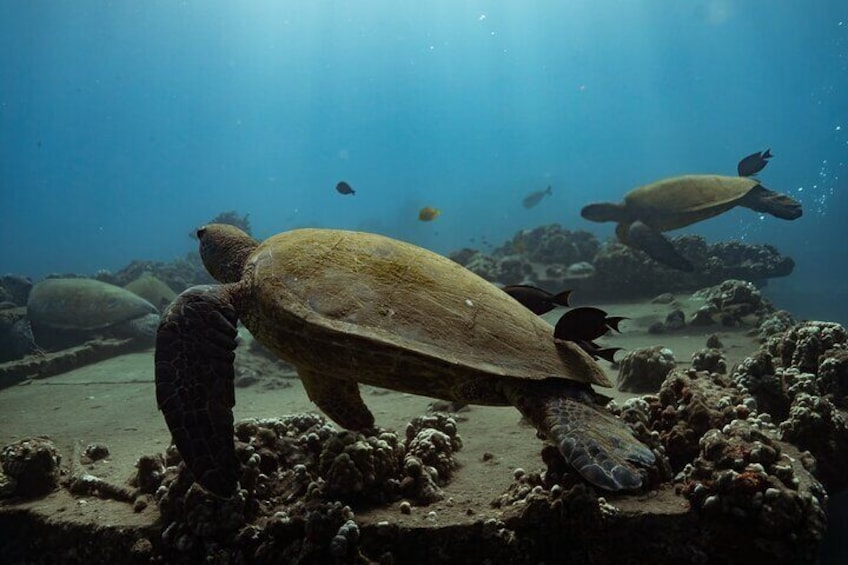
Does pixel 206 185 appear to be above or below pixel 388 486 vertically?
above

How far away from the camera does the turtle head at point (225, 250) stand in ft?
14.8

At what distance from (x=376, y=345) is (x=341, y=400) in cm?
153

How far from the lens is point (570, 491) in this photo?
2729mm

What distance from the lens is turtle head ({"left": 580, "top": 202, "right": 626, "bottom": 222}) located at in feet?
43.4

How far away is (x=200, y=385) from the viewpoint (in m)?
3.11

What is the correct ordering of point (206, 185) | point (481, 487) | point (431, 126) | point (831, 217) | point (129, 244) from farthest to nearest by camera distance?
point (206, 185), point (431, 126), point (129, 244), point (831, 217), point (481, 487)

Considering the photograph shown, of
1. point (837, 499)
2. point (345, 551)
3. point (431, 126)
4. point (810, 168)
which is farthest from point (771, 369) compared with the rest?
point (810, 168)

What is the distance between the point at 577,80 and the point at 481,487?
161m

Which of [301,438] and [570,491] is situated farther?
[301,438]

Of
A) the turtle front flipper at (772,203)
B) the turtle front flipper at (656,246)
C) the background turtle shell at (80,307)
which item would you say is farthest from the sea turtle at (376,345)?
the turtle front flipper at (772,203)

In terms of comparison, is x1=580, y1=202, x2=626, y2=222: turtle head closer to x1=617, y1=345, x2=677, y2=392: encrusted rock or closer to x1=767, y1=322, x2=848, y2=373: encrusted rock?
x1=617, y1=345, x2=677, y2=392: encrusted rock

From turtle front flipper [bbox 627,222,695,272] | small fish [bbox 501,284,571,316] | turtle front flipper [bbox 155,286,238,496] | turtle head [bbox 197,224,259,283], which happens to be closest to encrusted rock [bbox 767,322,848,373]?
small fish [bbox 501,284,571,316]

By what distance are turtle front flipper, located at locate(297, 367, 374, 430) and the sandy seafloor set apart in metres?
1.05

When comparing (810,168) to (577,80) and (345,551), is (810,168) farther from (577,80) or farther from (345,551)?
(345,551)
